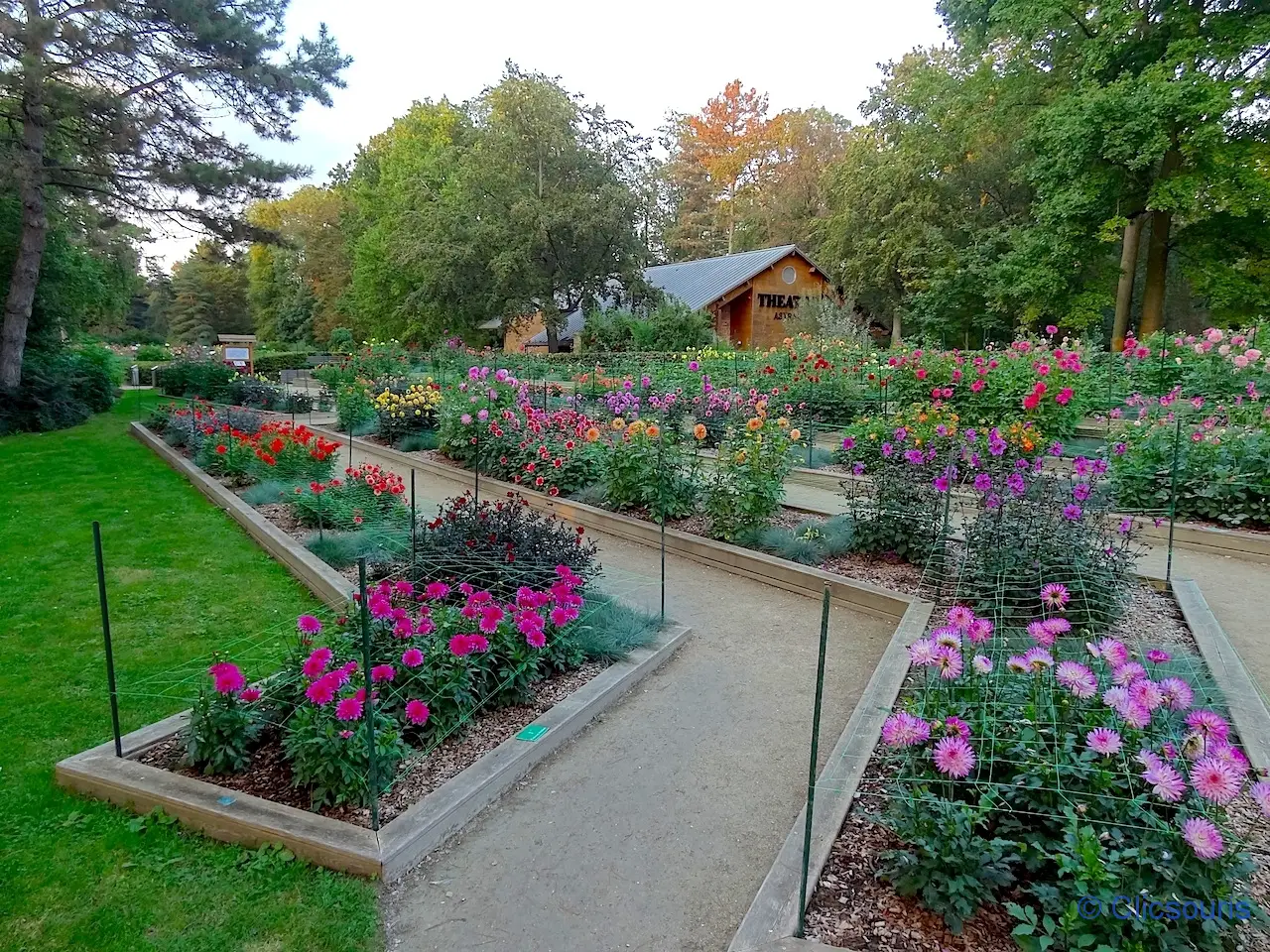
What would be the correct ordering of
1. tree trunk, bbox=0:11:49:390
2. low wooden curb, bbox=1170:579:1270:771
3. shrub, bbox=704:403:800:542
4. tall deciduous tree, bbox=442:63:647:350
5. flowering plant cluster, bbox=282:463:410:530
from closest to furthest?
low wooden curb, bbox=1170:579:1270:771
shrub, bbox=704:403:800:542
flowering plant cluster, bbox=282:463:410:530
tree trunk, bbox=0:11:49:390
tall deciduous tree, bbox=442:63:647:350

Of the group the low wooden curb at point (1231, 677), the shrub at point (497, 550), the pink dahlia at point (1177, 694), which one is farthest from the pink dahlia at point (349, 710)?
the low wooden curb at point (1231, 677)

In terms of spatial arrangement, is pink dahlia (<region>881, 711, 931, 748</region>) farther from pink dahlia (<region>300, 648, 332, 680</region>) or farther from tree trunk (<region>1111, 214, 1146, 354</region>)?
tree trunk (<region>1111, 214, 1146, 354</region>)

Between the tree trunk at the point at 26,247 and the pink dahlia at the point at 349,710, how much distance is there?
48.5ft

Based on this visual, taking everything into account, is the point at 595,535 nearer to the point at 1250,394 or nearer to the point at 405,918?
the point at 405,918

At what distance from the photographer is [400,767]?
2812 millimetres

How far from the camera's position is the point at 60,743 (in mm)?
3119

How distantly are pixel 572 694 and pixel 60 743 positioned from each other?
217 centimetres

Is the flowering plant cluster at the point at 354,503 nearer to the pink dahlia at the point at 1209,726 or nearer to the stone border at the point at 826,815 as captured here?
the stone border at the point at 826,815

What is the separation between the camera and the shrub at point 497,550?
13.2ft

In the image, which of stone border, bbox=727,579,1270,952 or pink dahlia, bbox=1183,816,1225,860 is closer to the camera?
pink dahlia, bbox=1183,816,1225,860

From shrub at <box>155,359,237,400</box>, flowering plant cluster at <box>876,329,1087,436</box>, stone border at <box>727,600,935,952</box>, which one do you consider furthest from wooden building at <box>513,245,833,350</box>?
stone border at <box>727,600,935,952</box>

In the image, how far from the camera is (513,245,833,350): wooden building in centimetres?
2680

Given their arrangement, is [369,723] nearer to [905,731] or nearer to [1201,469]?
[905,731]

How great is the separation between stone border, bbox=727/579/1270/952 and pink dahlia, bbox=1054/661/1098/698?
818 millimetres
